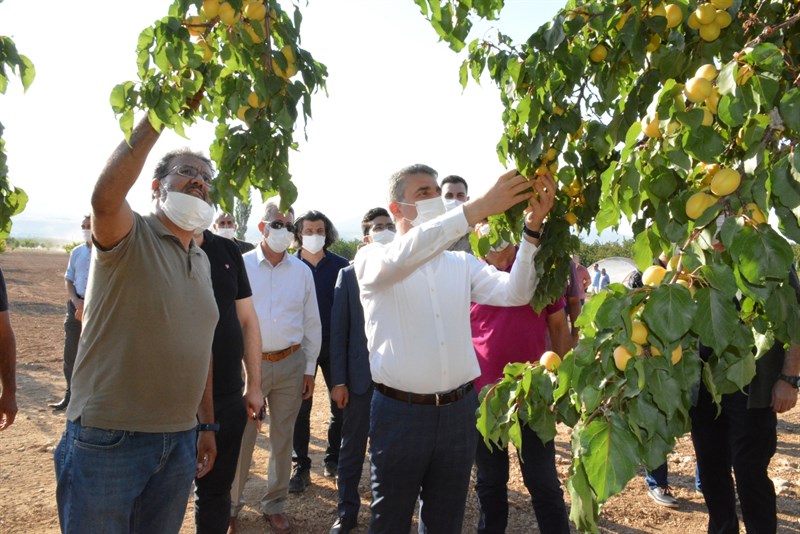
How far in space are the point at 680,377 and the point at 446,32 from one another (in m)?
1.59

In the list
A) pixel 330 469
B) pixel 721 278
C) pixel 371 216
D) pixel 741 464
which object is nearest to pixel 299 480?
pixel 330 469

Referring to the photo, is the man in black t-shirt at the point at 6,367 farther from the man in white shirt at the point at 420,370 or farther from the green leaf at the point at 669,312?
the green leaf at the point at 669,312

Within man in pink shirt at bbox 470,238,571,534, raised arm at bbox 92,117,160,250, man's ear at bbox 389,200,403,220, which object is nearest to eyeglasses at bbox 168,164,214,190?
raised arm at bbox 92,117,160,250

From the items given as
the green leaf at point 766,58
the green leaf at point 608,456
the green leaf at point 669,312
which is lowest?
the green leaf at point 608,456

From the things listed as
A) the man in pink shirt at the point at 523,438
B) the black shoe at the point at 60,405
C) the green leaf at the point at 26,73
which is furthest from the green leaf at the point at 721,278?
the black shoe at the point at 60,405

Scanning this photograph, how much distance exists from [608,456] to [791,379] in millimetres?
2887

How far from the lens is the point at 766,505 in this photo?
3584 millimetres

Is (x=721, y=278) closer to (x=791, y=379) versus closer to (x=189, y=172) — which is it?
(x=189, y=172)

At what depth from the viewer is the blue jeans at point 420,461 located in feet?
9.73

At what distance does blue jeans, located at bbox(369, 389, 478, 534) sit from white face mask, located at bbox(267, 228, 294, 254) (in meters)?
2.05

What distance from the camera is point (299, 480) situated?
5199 mm

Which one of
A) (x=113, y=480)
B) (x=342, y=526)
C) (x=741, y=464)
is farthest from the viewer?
(x=342, y=526)

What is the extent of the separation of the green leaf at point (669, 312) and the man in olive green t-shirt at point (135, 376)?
1656 mm

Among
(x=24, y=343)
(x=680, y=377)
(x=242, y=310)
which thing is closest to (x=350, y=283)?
(x=242, y=310)
